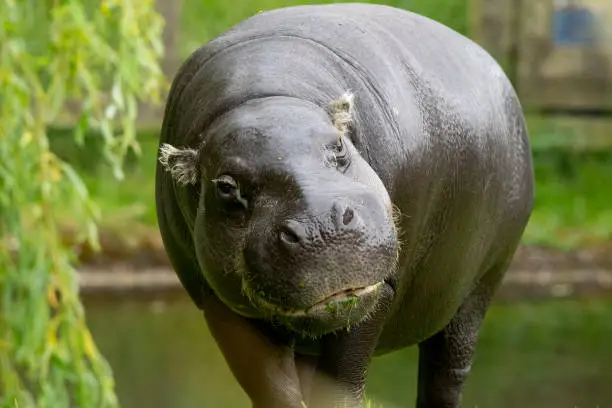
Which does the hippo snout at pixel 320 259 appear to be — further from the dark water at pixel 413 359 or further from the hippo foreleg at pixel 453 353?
the dark water at pixel 413 359

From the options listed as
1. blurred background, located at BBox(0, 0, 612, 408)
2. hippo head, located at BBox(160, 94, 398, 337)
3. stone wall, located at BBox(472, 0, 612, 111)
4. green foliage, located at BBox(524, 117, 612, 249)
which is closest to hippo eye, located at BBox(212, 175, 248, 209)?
hippo head, located at BBox(160, 94, 398, 337)

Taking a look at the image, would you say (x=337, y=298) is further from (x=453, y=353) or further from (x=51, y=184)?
(x=51, y=184)

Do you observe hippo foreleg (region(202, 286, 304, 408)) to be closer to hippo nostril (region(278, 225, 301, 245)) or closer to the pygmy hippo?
the pygmy hippo

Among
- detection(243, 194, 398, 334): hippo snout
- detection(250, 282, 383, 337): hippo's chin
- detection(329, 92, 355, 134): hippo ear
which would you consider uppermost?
detection(329, 92, 355, 134): hippo ear

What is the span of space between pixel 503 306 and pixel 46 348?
4473mm

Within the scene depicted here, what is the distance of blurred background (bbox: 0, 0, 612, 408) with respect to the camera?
21.8 ft

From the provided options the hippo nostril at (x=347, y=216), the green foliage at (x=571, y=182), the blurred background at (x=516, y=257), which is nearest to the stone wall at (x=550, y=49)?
the blurred background at (x=516, y=257)

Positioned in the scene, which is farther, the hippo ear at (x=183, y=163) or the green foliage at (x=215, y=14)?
the green foliage at (x=215, y=14)

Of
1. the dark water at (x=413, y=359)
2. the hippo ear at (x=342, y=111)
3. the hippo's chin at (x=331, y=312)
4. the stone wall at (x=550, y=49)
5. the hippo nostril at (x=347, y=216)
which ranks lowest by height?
the dark water at (x=413, y=359)

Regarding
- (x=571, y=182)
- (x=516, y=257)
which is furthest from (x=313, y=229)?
(x=571, y=182)

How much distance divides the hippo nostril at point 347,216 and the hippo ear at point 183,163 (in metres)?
0.39

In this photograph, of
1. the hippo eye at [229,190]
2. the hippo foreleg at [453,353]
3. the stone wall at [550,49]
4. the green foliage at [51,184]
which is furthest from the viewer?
the stone wall at [550,49]

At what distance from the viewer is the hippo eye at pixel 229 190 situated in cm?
227

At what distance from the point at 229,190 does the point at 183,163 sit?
0.18m
